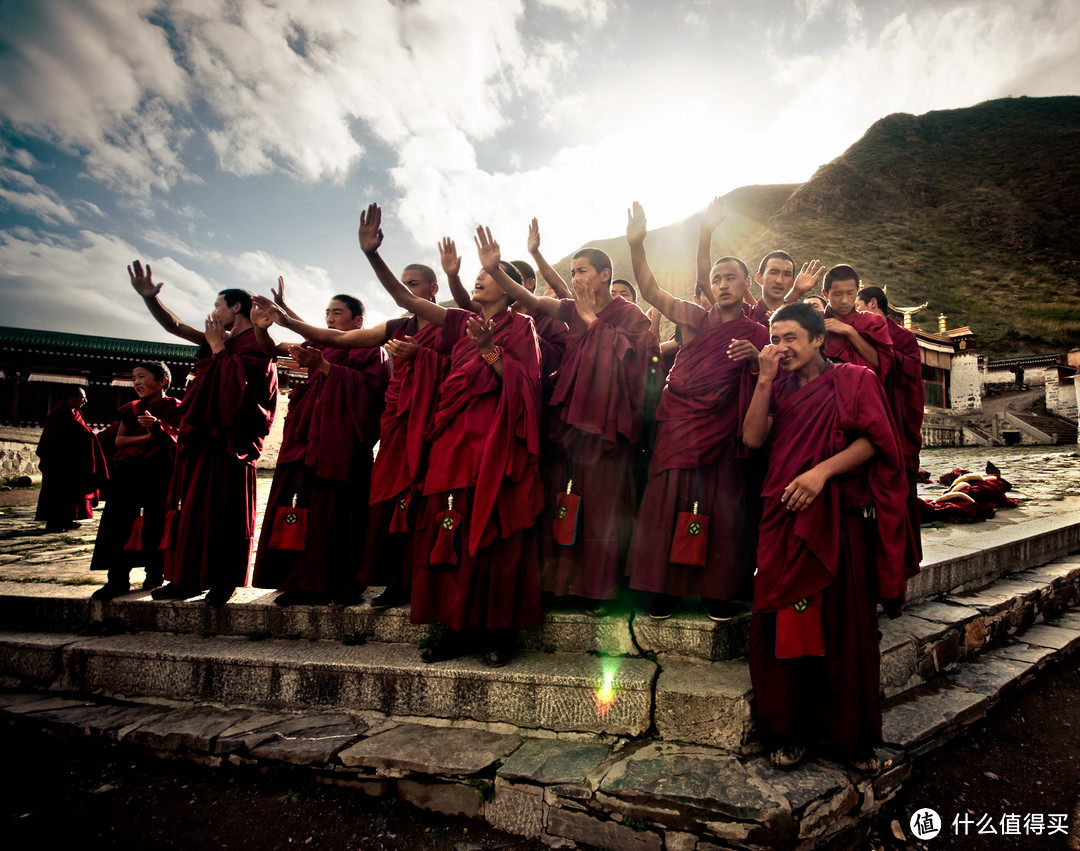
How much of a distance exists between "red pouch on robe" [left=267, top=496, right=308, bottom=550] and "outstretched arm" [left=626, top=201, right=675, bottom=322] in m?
2.36

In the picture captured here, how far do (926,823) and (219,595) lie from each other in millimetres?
3858

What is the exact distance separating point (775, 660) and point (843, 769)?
481 mm

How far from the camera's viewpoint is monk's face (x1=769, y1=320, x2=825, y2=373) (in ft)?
7.54

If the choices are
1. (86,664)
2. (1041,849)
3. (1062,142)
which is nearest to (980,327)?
(1062,142)

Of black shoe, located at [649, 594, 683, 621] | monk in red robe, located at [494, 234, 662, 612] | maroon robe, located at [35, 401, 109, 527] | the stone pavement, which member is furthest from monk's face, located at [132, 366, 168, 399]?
maroon robe, located at [35, 401, 109, 527]

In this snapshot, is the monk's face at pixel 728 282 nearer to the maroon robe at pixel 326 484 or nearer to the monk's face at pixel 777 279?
the monk's face at pixel 777 279

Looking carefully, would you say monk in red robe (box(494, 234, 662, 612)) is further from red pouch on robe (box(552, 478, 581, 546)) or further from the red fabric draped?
the red fabric draped

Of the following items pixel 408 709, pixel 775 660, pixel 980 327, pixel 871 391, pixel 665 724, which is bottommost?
pixel 408 709

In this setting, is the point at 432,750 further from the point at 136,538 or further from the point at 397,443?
the point at 136,538

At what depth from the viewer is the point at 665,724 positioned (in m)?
2.22

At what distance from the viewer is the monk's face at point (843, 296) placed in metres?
3.05

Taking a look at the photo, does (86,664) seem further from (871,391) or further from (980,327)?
(980,327)

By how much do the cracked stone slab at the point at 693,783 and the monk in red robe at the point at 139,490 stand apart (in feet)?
11.5

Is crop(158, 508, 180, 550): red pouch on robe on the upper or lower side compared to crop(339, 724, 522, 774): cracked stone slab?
upper
